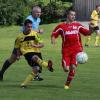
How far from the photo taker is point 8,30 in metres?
40.9

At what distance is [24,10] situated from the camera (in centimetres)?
4809

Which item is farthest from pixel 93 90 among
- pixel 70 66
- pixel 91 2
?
pixel 91 2

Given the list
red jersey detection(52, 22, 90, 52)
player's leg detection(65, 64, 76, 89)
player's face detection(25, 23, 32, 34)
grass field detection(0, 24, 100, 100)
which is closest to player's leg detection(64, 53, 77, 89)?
player's leg detection(65, 64, 76, 89)

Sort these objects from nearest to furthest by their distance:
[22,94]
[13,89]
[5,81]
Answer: [22,94]
[13,89]
[5,81]

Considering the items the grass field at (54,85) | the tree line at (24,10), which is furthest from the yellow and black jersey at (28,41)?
the tree line at (24,10)

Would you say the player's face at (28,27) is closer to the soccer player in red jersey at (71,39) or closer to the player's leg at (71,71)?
the soccer player in red jersey at (71,39)

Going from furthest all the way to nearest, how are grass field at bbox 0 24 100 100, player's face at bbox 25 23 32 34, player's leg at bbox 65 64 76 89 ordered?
player's face at bbox 25 23 32 34
player's leg at bbox 65 64 76 89
grass field at bbox 0 24 100 100

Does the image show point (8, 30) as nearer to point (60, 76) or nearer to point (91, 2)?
point (91, 2)

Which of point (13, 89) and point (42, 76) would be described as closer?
point (13, 89)

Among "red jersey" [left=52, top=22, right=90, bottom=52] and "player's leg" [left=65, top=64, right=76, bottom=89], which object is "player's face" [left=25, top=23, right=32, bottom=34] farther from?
"player's leg" [left=65, top=64, right=76, bottom=89]

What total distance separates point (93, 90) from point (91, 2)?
37.5m

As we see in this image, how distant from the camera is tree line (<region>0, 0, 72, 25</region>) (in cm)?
4634

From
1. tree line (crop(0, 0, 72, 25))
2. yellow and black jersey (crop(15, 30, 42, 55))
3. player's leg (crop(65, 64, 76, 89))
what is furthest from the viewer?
tree line (crop(0, 0, 72, 25))

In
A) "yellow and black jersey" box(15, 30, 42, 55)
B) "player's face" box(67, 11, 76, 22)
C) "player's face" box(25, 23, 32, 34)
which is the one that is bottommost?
"yellow and black jersey" box(15, 30, 42, 55)
